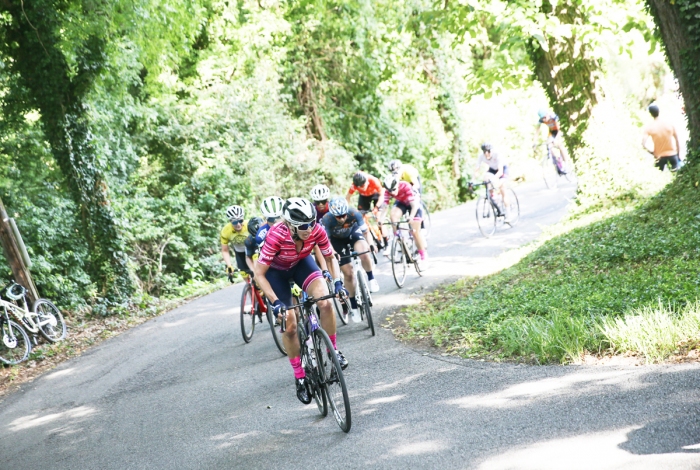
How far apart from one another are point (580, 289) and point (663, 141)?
236 inches

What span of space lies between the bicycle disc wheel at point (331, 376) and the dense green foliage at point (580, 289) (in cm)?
203

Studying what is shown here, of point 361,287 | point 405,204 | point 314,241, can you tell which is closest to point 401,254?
point 405,204

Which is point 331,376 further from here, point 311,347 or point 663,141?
point 663,141

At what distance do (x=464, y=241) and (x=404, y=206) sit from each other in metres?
3.76

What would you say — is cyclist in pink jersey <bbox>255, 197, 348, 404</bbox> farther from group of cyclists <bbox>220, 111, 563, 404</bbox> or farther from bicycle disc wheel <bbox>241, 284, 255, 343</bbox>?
bicycle disc wheel <bbox>241, 284, 255, 343</bbox>

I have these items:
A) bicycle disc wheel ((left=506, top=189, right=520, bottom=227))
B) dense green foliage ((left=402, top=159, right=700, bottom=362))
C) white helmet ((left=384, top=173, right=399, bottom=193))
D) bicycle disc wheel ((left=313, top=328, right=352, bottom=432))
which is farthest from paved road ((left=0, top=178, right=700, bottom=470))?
bicycle disc wheel ((left=506, top=189, right=520, bottom=227))

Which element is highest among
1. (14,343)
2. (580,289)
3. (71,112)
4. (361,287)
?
(71,112)

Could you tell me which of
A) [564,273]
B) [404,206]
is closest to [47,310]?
[404,206]

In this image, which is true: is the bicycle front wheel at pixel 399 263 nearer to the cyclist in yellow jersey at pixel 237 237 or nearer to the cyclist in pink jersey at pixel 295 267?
the cyclist in yellow jersey at pixel 237 237

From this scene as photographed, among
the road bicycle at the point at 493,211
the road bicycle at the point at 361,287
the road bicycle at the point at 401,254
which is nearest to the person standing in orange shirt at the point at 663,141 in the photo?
the road bicycle at the point at 493,211

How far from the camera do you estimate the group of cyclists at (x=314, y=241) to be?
6793mm

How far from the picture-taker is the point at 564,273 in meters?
9.64

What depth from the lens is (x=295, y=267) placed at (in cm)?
740

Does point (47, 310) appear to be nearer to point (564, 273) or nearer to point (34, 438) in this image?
point (34, 438)
